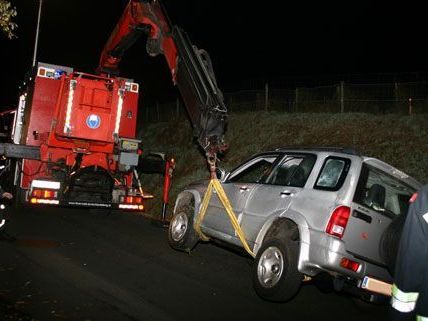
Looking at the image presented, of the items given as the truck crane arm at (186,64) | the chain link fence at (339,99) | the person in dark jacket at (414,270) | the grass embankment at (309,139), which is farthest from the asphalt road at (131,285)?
the chain link fence at (339,99)

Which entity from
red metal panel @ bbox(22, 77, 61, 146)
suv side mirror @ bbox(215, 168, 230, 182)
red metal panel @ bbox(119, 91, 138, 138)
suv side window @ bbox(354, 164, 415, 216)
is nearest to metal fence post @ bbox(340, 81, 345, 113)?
red metal panel @ bbox(119, 91, 138, 138)

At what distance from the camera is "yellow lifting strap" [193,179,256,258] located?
698 centimetres

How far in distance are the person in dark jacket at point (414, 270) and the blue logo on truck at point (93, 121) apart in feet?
30.4

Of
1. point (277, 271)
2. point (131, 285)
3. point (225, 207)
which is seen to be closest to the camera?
point (277, 271)

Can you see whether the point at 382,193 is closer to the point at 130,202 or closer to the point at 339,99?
the point at 130,202

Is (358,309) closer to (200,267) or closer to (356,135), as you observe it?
(200,267)

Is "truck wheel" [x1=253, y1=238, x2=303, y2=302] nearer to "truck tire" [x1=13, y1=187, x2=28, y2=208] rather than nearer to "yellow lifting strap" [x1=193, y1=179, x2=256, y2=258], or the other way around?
"yellow lifting strap" [x1=193, y1=179, x2=256, y2=258]

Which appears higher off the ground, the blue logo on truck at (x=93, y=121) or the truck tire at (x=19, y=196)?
the blue logo on truck at (x=93, y=121)

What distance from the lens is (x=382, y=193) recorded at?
5977 mm

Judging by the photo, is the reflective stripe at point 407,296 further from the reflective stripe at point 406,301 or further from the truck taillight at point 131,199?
the truck taillight at point 131,199

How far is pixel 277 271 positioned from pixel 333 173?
1402 mm

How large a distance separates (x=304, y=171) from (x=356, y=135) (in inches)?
288

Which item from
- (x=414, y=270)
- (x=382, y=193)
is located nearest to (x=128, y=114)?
(x=382, y=193)

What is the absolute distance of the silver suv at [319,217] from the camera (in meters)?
5.67
